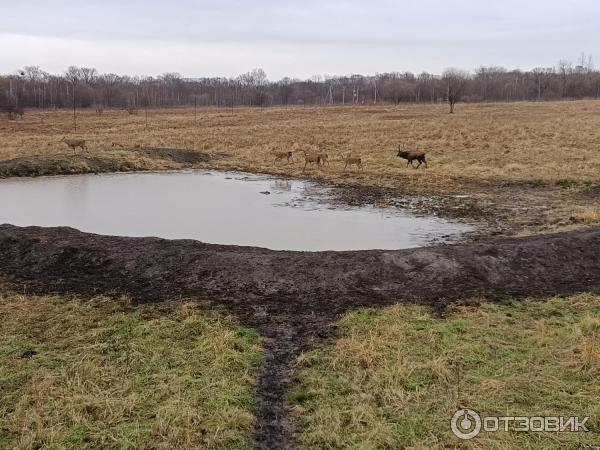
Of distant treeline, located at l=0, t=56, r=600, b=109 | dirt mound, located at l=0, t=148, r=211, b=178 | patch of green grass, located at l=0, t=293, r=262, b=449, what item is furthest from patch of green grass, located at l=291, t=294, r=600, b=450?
distant treeline, located at l=0, t=56, r=600, b=109

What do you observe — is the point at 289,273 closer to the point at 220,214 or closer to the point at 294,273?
the point at 294,273

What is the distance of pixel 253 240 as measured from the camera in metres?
10.3

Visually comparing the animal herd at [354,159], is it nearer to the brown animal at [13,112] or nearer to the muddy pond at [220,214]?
the muddy pond at [220,214]

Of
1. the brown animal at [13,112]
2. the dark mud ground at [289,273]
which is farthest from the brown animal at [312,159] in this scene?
the brown animal at [13,112]

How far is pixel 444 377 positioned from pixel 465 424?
0.75 metres

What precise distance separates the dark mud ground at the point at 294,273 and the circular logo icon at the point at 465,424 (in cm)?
204

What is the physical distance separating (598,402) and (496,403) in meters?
0.87

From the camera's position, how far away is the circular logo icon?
4.16 meters

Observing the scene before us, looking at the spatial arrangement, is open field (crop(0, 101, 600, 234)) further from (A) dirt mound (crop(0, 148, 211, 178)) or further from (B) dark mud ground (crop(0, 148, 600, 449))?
(B) dark mud ground (crop(0, 148, 600, 449))

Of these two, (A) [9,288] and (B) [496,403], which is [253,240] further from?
(B) [496,403]

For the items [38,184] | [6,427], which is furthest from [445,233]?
[38,184]

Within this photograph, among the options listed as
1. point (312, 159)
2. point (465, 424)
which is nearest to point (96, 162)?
point (312, 159)

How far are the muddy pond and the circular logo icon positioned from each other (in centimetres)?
556

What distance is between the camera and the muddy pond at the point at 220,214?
10578 mm
